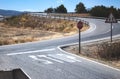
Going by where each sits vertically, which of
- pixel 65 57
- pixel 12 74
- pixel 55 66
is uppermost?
pixel 12 74

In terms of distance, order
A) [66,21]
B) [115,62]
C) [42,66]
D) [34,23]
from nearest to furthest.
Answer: [42,66] → [115,62] → [66,21] → [34,23]

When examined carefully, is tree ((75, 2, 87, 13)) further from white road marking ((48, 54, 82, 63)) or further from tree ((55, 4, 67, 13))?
white road marking ((48, 54, 82, 63))

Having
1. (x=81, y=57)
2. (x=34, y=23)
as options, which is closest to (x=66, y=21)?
(x=34, y=23)

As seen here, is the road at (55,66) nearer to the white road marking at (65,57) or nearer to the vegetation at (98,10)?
the white road marking at (65,57)

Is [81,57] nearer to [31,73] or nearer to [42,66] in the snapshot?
[42,66]

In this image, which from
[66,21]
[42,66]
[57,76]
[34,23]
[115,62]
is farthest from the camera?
[34,23]

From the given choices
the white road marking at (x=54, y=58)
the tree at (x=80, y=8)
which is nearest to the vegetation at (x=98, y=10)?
the tree at (x=80, y=8)

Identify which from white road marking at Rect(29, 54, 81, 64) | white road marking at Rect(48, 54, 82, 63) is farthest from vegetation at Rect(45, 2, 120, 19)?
white road marking at Rect(29, 54, 81, 64)

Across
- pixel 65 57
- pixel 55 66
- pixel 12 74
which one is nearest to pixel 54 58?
pixel 65 57

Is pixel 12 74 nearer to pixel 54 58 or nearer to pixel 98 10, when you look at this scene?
pixel 54 58

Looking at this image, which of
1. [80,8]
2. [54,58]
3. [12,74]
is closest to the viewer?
[12,74]

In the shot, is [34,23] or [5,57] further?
[34,23]

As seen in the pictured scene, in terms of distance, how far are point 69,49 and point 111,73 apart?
34.5 ft

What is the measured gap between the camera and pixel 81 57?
2239cm
